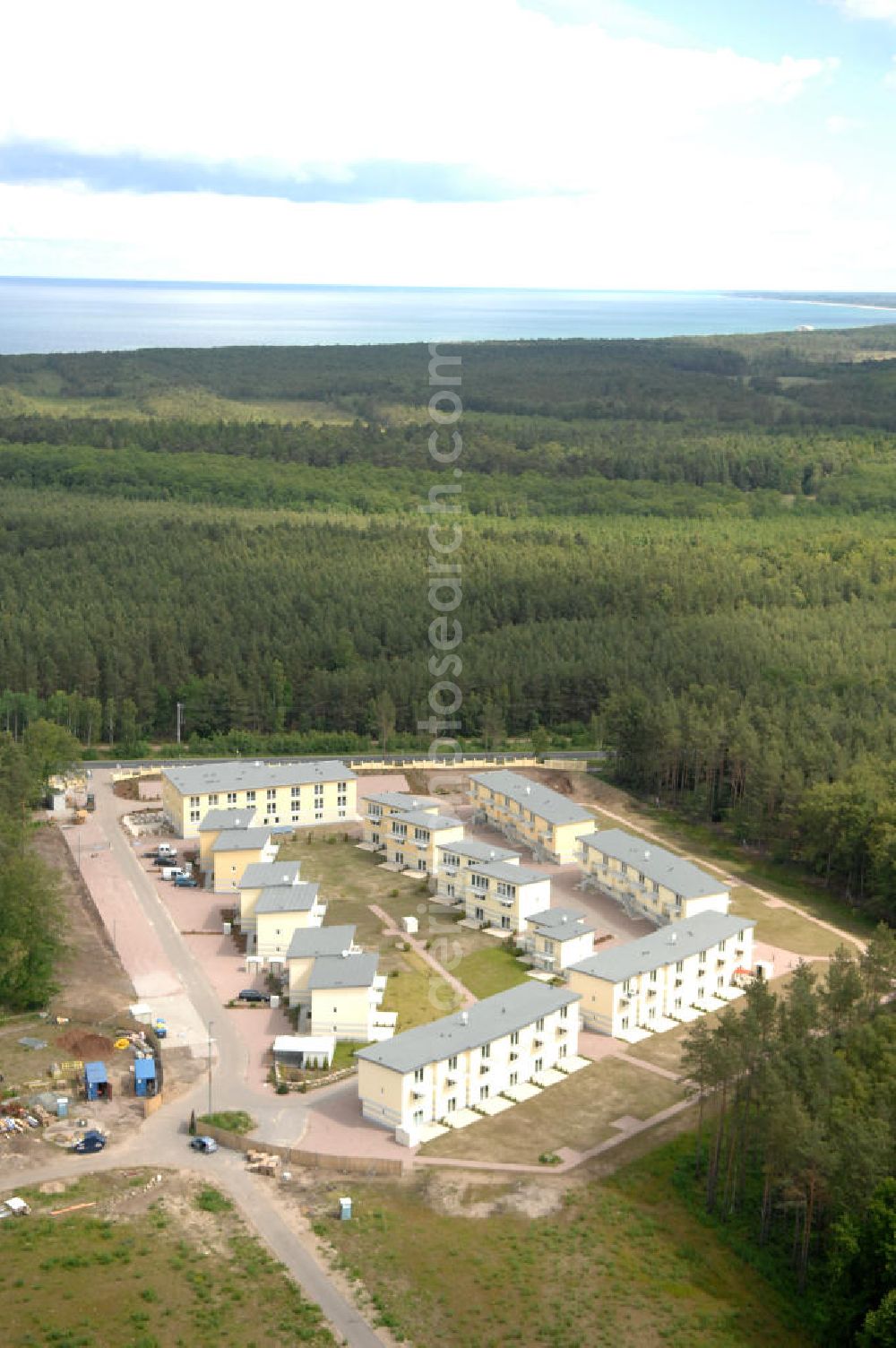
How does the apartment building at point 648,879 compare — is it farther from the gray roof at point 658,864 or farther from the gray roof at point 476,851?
the gray roof at point 476,851

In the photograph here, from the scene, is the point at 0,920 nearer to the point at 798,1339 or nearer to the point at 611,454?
the point at 798,1339

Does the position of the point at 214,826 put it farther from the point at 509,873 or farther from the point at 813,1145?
the point at 813,1145

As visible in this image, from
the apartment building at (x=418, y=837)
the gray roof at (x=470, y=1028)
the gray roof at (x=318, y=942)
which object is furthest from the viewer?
the apartment building at (x=418, y=837)

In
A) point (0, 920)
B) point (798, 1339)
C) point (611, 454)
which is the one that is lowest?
point (798, 1339)

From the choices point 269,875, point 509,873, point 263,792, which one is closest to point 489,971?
point 509,873

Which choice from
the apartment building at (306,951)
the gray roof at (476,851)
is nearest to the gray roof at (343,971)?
the apartment building at (306,951)

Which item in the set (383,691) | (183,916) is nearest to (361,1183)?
(183,916)

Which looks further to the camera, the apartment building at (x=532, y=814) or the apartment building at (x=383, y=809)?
the apartment building at (x=383, y=809)

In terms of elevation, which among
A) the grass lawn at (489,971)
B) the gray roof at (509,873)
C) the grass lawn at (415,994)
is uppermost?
the gray roof at (509,873)
